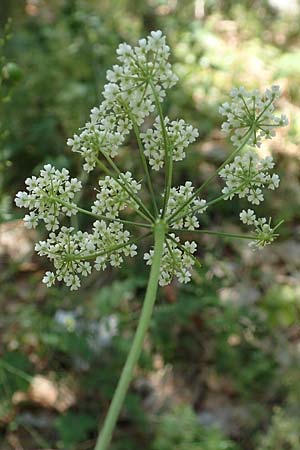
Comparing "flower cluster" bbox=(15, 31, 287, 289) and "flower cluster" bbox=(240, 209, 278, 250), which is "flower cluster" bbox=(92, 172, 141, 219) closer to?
"flower cluster" bbox=(15, 31, 287, 289)

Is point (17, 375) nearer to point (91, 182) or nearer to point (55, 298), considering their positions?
point (55, 298)

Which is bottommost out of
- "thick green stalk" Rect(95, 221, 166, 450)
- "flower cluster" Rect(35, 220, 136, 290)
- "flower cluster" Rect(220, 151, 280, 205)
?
"thick green stalk" Rect(95, 221, 166, 450)

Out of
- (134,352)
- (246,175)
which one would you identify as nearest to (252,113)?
(246,175)

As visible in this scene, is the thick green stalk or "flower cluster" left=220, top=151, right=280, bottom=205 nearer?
the thick green stalk

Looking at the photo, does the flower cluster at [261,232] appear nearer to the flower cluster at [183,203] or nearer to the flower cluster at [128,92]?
the flower cluster at [183,203]

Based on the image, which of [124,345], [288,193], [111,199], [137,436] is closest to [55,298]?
[124,345]

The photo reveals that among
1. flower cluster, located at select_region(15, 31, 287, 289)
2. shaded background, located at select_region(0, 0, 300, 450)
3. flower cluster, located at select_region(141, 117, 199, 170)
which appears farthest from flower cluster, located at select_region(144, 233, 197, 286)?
shaded background, located at select_region(0, 0, 300, 450)

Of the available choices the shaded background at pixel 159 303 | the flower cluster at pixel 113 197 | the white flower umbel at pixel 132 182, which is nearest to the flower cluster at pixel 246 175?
the white flower umbel at pixel 132 182
